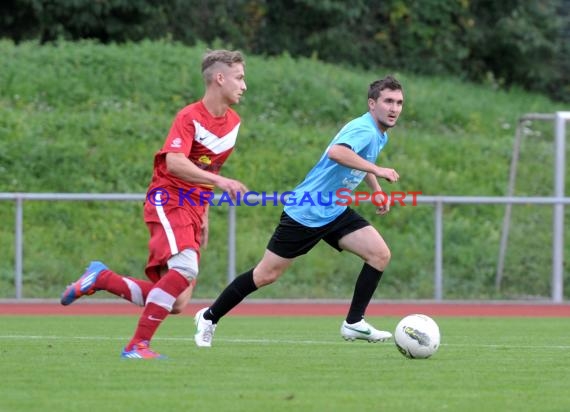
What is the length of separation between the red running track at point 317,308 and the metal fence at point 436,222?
0.39 meters

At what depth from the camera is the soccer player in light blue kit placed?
34.1 feet

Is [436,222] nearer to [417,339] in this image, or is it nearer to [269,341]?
[269,341]

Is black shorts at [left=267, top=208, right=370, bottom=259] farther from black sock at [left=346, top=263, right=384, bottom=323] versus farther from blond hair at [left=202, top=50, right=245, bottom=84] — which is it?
blond hair at [left=202, top=50, right=245, bottom=84]

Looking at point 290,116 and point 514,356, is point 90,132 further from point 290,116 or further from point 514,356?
point 514,356

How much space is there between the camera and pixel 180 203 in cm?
915

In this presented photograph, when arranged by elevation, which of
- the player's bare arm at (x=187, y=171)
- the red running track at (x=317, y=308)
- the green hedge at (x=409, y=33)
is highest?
the player's bare arm at (x=187, y=171)

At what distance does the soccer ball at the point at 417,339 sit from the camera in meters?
9.38

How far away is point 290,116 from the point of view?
2517cm

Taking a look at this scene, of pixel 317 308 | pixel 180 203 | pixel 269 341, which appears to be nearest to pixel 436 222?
pixel 317 308

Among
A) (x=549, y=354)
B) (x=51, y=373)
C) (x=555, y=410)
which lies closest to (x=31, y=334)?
(x=51, y=373)

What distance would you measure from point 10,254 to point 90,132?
471cm

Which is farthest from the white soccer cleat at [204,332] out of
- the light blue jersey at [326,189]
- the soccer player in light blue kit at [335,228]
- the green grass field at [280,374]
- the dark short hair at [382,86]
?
the dark short hair at [382,86]

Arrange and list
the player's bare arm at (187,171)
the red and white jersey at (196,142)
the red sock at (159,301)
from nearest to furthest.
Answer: the player's bare arm at (187,171), the red sock at (159,301), the red and white jersey at (196,142)

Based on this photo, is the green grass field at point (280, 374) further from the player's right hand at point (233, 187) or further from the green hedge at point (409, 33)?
the green hedge at point (409, 33)
